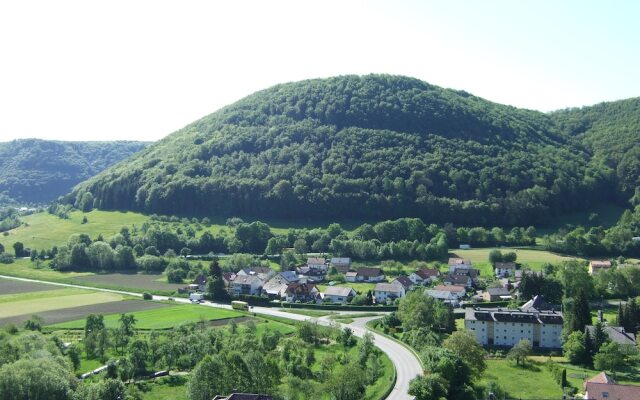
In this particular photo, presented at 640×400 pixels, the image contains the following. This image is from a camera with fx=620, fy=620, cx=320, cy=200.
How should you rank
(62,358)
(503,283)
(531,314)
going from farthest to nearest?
(503,283)
(531,314)
(62,358)

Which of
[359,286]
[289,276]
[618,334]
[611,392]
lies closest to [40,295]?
[289,276]

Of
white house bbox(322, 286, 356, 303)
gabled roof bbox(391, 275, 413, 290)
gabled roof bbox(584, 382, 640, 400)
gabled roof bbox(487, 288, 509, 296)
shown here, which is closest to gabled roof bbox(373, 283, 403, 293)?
gabled roof bbox(391, 275, 413, 290)

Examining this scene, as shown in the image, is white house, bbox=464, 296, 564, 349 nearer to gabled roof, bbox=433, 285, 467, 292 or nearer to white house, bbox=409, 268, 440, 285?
gabled roof, bbox=433, 285, 467, 292

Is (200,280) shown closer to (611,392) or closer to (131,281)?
(131,281)

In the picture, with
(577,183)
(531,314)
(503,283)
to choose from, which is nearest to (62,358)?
(531,314)

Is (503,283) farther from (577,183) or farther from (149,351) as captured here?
(577,183)

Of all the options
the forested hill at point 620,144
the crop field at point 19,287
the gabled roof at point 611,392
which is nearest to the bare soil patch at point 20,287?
the crop field at point 19,287

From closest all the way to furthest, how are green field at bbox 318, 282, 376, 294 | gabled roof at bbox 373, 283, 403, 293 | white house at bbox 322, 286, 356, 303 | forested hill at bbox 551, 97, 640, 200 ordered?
1. white house at bbox 322, 286, 356, 303
2. gabled roof at bbox 373, 283, 403, 293
3. green field at bbox 318, 282, 376, 294
4. forested hill at bbox 551, 97, 640, 200
